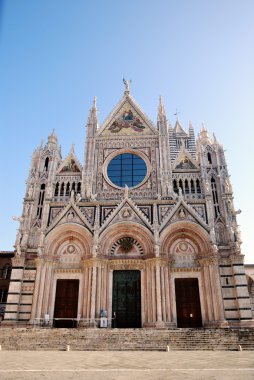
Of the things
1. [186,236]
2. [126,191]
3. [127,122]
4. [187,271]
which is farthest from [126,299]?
[127,122]

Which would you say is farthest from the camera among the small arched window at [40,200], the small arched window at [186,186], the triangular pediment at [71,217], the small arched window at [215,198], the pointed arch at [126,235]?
the small arched window at [186,186]

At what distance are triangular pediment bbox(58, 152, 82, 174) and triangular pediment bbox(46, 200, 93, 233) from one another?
3456 millimetres

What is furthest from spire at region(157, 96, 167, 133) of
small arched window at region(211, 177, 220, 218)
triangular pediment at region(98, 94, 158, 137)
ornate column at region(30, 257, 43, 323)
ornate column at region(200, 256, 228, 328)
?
ornate column at region(30, 257, 43, 323)

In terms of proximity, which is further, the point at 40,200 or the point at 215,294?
the point at 40,200

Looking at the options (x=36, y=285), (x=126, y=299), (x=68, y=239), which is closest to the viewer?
(x=36, y=285)

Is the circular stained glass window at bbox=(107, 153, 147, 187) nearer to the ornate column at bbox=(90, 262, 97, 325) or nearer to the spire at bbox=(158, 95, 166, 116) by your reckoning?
the spire at bbox=(158, 95, 166, 116)

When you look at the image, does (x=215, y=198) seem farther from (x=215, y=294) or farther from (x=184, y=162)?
(x=215, y=294)

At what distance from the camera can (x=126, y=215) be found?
22109 mm

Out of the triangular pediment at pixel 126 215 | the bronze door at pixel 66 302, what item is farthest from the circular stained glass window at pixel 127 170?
the bronze door at pixel 66 302

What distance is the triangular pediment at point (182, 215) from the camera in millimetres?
21531

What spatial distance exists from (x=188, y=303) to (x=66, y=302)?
8.18 m

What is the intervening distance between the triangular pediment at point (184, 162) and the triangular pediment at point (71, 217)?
8199 mm

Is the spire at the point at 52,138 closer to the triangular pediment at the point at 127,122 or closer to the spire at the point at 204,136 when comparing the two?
the triangular pediment at the point at 127,122

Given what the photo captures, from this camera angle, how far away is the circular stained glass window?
24.4m
